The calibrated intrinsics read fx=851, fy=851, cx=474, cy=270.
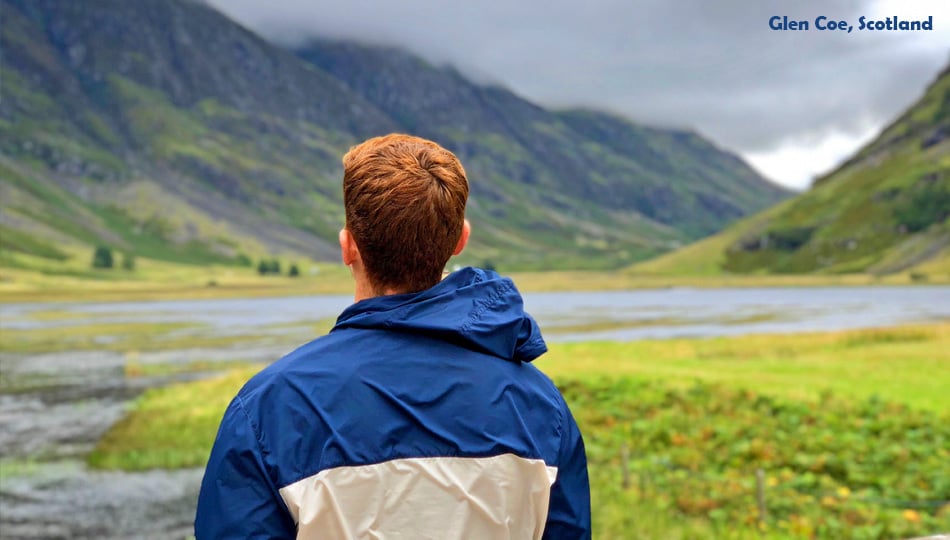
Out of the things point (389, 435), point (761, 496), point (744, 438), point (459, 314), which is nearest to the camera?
point (389, 435)

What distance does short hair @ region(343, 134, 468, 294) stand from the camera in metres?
3.72

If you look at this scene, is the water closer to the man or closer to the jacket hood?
the man

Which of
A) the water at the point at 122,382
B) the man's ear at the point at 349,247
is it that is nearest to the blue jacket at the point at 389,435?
the man's ear at the point at 349,247

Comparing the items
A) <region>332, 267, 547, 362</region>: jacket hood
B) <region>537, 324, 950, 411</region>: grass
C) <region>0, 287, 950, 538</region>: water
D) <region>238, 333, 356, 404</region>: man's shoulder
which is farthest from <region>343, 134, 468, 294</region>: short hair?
<region>537, 324, 950, 411</region>: grass

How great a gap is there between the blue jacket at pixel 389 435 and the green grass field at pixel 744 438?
52.3ft

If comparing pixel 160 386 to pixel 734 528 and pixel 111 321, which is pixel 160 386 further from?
pixel 111 321

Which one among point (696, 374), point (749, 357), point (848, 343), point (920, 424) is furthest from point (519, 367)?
point (848, 343)

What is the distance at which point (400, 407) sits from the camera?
3.58 meters

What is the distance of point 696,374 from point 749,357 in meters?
14.4

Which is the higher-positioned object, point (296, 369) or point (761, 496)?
point (296, 369)

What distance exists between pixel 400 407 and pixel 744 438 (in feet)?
89.2

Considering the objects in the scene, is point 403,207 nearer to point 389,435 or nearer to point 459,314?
point 459,314

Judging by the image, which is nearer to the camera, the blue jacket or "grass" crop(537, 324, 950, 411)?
the blue jacket

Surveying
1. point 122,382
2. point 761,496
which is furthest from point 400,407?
point 122,382
